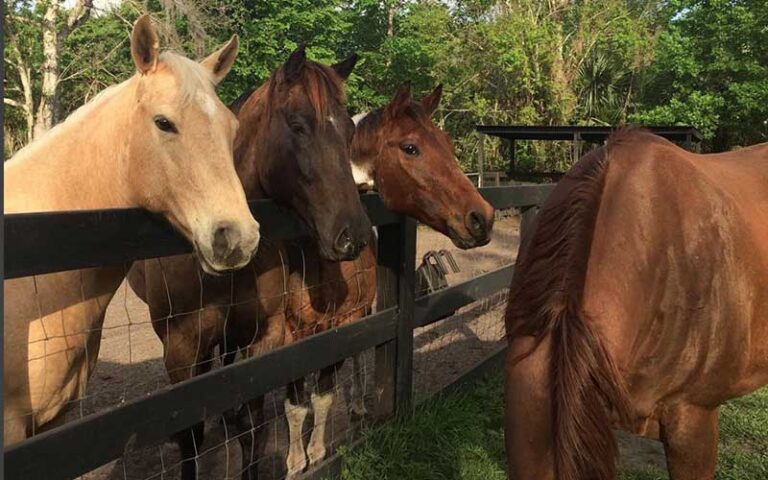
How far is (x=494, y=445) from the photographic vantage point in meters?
3.68

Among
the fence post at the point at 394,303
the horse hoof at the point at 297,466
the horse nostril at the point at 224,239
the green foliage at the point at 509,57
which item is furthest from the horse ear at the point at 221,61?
the green foliage at the point at 509,57

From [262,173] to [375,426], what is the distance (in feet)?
5.23

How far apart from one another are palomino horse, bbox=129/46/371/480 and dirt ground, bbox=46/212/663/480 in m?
0.22

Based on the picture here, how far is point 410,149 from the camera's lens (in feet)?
12.7

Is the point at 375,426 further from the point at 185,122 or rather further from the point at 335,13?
the point at 335,13

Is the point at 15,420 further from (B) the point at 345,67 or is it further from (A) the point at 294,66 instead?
(B) the point at 345,67

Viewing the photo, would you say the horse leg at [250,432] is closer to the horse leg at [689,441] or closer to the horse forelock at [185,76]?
the horse forelock at [185,76]

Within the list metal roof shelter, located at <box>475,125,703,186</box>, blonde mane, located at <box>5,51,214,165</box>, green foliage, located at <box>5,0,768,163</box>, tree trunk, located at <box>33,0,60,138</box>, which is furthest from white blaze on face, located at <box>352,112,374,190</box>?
green foliage, located at <box>5,0,768,163</box>

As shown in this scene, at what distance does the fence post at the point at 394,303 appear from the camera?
3.44m

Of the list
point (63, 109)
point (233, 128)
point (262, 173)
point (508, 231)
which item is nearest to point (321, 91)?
point (262, 173)

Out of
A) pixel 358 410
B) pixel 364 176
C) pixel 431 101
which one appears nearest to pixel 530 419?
pixel 358 410

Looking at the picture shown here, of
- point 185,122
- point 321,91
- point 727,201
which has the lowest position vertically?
point 727,201

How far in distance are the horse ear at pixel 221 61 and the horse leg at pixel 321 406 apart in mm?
1906

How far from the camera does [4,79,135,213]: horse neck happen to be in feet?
6.72
